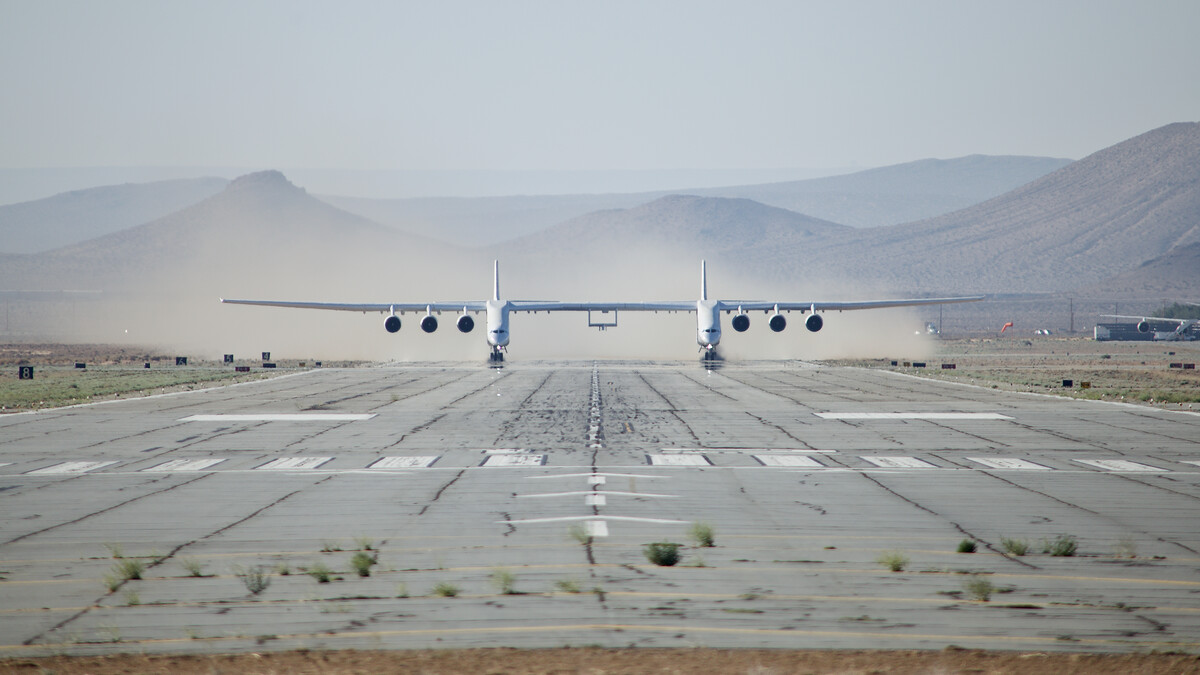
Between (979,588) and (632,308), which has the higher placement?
(632,308)

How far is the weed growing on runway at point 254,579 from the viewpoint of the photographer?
34.6 feet

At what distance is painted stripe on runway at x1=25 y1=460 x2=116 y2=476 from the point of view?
768 inches

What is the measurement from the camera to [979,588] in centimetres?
1030

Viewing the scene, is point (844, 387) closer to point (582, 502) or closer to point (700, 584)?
point (582, 502)

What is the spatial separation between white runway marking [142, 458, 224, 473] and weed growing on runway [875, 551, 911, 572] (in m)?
13.2

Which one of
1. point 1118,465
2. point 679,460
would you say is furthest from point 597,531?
point 1118,465

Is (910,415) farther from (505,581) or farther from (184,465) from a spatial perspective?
(505,581)

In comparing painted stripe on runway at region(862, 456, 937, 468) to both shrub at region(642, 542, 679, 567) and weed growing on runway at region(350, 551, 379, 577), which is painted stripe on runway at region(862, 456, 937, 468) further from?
weed growing on runway at region(350, 551, 379, 577)

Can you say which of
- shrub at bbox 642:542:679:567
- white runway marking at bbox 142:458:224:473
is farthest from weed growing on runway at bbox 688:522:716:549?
white runway marking at bbox 142:458:224:473

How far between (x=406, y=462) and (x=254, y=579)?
1022 cm

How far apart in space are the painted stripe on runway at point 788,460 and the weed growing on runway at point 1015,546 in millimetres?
7564

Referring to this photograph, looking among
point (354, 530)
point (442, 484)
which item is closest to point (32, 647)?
point (354, 530)

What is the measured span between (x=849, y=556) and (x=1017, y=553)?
6.25ft

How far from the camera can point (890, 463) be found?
2067cm
